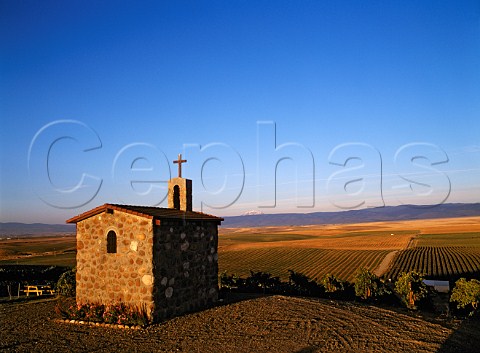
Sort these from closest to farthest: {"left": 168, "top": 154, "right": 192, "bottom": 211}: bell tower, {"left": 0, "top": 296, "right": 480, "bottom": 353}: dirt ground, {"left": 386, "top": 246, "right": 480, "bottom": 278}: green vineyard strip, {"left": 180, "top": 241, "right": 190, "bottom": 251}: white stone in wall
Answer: {"left": 0, "top": 296, "right": 480, "bottom": 353}: dirt ground
{"left": 180, "top": 241, "right": 190, "bottom": 251}: white stone in wall
{"left": 168, "top": 154, "right": 192, "bottom": 211}: bell tower
{"left": 386, "top": 246, "right": 480, "bottom": 278}: green vineyard strip

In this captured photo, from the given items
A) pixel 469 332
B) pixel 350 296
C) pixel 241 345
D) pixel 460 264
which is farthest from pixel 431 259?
pixel 241 345

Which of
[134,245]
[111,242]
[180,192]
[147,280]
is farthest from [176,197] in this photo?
[147,280]

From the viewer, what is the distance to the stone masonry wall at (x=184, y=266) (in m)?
11.9

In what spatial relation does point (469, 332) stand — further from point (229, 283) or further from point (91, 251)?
point (91, 251)

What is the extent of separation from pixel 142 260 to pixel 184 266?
67.2 inches

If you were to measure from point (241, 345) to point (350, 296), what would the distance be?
8.71 metres

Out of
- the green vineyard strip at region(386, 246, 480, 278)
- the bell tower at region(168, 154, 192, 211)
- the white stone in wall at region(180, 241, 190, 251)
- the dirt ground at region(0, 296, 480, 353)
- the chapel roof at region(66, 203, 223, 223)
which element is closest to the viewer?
the dirt ground at region(0, 296, 480, 353)

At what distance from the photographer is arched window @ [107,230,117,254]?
12.4 m

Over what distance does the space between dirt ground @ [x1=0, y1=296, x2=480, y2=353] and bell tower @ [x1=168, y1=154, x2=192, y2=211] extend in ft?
13.7

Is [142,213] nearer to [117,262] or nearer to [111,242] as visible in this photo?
[111,242]

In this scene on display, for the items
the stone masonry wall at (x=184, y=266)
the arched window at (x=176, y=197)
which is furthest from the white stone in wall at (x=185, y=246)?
the arched window at (x=176, y=197)

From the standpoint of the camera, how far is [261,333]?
34.3 ft

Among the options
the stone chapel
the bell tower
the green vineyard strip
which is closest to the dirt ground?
the stone chapel

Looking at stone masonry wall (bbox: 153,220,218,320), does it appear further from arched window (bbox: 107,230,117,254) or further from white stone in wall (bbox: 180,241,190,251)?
arched window (bbox: 107,230,117,254)
